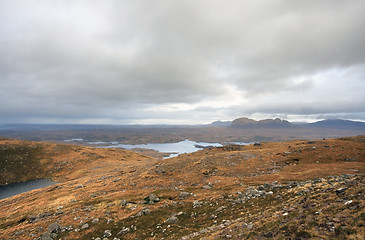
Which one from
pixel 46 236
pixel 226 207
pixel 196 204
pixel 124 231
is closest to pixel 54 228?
pixel 46 236

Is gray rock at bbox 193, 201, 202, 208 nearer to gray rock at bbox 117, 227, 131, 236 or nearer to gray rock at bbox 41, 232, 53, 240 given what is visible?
gray rock at bbox 117, 227, 131, 236

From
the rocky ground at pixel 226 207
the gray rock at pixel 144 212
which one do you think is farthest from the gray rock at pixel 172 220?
the gray rock at pixel 144 212

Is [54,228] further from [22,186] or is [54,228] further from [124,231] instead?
[22,186]

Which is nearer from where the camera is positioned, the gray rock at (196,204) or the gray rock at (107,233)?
the gray rock at (107,233)

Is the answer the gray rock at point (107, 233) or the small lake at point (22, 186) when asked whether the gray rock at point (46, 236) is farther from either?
the small lake at point (22, 186)

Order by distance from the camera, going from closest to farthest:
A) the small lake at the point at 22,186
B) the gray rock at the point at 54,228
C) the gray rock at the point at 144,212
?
1. the gray rock at the point at 54,228
2. the gray rock at the point at 144,212
3. the small lake at the point at 22,186

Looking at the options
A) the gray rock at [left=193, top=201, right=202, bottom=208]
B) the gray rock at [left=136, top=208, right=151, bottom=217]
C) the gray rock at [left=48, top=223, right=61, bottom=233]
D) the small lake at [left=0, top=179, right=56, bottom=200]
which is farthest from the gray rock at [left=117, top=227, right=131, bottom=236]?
the small lake at [left=0, top=179, right=56, bottom=200]

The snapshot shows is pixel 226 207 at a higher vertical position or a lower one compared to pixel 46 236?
higher

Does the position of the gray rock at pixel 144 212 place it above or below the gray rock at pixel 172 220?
below
